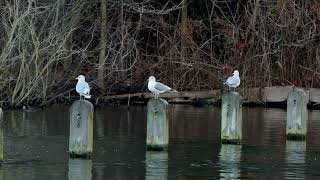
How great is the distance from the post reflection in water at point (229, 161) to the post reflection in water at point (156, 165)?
96 centimetres

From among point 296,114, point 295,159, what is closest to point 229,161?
point 295,159

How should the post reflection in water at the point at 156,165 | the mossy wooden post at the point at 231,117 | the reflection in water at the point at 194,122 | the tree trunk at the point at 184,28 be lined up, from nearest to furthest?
the post reflection in water at the point at 156,165
the mossy wooden post at the point at 231,117
the reflection in water at the point at 194,122
the tree trunk at the point at 184,28

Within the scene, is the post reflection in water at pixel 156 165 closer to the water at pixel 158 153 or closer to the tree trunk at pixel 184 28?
the water at pixel 158 153

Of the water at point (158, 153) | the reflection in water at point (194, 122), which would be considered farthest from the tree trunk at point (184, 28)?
the water at point (158, 153)

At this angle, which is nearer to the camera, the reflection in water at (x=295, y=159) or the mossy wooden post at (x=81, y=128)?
the reflection in water at (x=295, y=159)

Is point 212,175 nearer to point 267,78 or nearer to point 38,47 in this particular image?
point 38,47

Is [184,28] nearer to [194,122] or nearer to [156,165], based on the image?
[194,122]

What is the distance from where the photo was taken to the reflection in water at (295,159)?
14.0 meters

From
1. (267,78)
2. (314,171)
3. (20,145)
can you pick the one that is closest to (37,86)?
(267,78)

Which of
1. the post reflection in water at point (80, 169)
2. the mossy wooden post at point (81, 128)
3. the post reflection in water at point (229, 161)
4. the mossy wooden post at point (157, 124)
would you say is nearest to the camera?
the post reflection in water at point (80, 169)

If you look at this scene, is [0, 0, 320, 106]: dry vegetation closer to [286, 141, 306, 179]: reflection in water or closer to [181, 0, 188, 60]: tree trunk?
[181, 0, 188, 60]: tree trunk

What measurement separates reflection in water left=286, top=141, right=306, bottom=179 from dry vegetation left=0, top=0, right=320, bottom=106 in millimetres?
13150

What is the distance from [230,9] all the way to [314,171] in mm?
20887

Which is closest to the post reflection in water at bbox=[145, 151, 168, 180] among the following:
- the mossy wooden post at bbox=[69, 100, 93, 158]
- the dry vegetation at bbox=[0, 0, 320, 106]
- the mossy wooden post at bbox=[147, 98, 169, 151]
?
the mossy wooden post at bbox=[147, 98, 169, 151]
